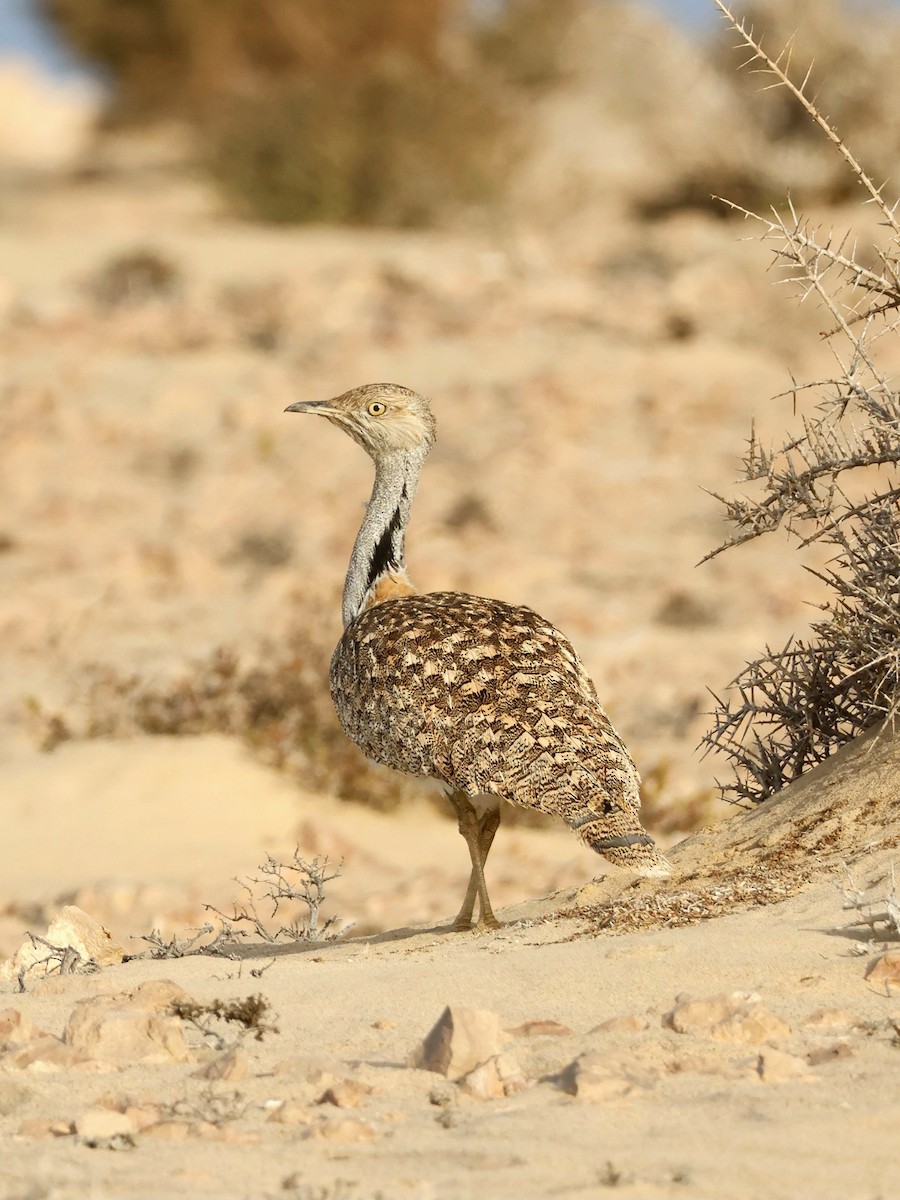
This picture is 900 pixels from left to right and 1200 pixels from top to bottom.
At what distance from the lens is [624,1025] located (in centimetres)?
336

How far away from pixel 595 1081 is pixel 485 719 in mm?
1820

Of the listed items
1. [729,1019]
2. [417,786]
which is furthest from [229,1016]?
[417,786]

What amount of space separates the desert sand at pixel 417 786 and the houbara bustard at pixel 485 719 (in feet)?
0.82

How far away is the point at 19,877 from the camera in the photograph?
295 inches

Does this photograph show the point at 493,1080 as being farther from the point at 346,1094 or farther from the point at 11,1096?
the point at 11,1096

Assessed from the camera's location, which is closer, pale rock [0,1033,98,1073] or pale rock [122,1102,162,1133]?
pale rock [122,1102,162,1133]

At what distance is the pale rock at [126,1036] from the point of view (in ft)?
11.2

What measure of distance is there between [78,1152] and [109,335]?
14.1 metres

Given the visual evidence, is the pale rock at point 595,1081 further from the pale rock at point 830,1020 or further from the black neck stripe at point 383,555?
the black neck stripe at point 383,555

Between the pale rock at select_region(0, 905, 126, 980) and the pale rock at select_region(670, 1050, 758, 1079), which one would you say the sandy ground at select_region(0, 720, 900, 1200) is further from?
the pale rock at select_region(0, 905, 126, 980)

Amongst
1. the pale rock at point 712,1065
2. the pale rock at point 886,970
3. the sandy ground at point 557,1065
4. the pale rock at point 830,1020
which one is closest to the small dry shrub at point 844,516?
the sandy ground at point 557,1065

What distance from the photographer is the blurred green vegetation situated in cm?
2181

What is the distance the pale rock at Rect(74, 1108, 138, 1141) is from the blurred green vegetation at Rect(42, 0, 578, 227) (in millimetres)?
19476

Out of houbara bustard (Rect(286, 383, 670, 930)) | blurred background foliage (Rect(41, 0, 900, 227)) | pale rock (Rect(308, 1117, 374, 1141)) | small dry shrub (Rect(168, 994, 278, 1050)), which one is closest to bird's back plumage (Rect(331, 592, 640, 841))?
houbara bustard (Rect(286, 383, 670, 930))
